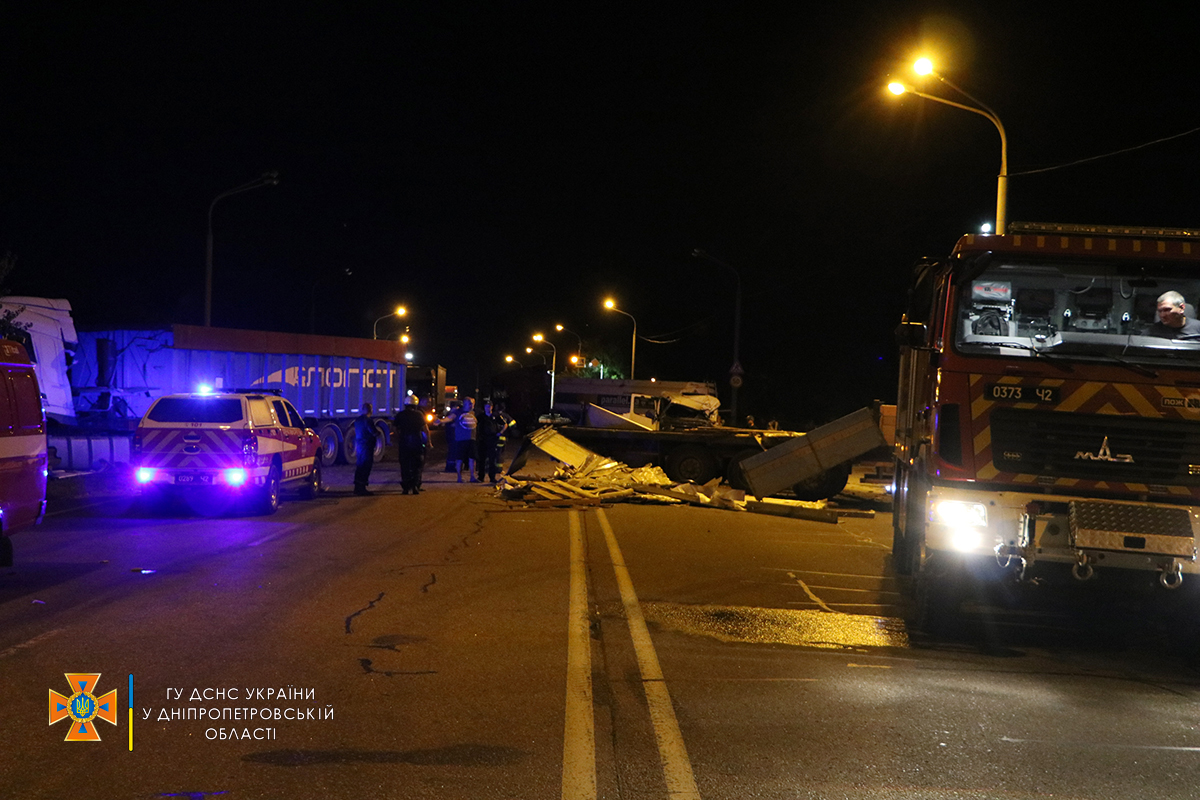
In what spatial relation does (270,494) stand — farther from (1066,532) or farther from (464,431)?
(1066,532)

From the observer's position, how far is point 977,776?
4.90 meters

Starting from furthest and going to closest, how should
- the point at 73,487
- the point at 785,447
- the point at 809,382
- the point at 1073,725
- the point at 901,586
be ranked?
1. the point at 809,382
2. the point at 785,447
3. the point at 73,487
4. the point at 901,586
5. the point at 1073,725

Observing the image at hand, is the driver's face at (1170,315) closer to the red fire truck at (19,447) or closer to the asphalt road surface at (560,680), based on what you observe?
the asphalt road surface at (560,680)

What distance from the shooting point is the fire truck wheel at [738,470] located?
19.0 m

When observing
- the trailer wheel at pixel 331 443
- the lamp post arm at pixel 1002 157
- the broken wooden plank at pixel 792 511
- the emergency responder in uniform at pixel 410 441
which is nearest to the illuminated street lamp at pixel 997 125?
the lamp post arm at pixel 1002 157

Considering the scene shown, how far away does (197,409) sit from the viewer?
1441 centimetres

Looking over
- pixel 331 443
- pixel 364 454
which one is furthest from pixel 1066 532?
pixel 331 443

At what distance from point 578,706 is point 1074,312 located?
16.4ft

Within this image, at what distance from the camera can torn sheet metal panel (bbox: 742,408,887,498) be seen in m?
17.6

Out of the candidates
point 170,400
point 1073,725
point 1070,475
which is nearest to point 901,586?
point 1070,475

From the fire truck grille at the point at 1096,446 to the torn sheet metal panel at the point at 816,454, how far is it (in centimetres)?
1020

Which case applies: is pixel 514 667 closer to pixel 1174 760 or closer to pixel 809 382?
pixel 1174 760

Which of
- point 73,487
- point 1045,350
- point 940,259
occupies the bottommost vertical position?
point 73,487

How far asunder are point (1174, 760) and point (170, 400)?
13221mm
